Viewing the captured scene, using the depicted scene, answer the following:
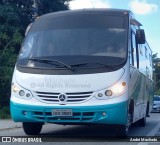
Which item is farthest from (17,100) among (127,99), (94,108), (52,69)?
(127,99)

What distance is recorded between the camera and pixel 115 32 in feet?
33.2

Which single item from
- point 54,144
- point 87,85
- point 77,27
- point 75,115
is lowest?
point 54,144

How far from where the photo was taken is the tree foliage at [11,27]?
2339 centimetres

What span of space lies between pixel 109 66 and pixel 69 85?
956 millimetres

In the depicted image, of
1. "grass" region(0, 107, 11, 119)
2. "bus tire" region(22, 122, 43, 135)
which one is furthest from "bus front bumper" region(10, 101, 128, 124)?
"grass" region(0, 107, 11, 119)

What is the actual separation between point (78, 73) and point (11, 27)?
17.0 m

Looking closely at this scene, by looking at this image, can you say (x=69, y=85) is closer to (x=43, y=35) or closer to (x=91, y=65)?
(x=91, y=65)

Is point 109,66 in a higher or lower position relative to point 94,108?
higher

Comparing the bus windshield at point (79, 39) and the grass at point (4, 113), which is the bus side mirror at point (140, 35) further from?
the grass at point (4, 113)

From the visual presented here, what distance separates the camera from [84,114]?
9.21 m

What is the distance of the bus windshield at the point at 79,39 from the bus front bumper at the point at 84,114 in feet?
3.32

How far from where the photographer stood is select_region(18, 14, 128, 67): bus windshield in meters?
9.70

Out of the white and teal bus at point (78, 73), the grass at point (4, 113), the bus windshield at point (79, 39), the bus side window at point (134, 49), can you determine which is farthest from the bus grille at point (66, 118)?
the grass at point (4, 113)

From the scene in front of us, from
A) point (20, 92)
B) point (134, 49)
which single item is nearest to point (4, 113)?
point (134, 49)
